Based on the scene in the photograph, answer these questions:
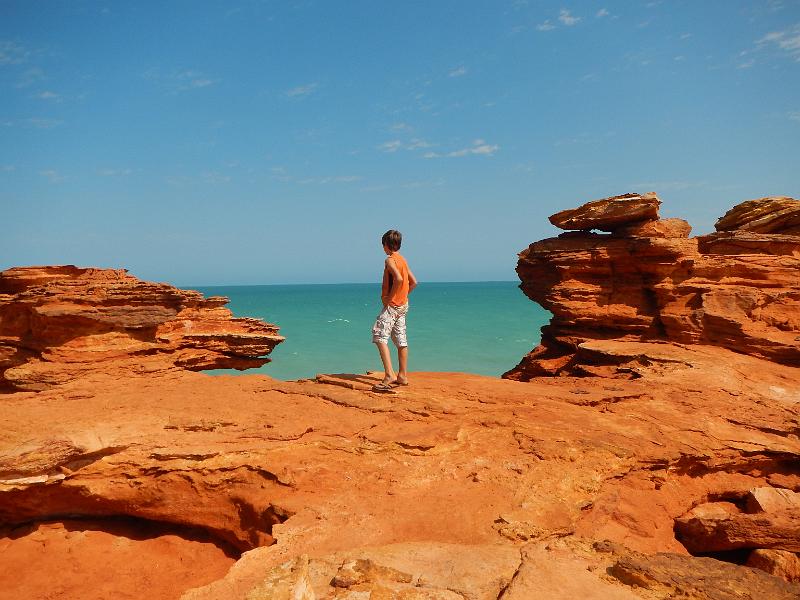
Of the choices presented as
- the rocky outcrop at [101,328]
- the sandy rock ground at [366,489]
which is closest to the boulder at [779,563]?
the sandy rock ground at [366,489]

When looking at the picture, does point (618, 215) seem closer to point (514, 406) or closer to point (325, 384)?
point (514, 406)

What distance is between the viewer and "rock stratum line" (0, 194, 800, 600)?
147 inches

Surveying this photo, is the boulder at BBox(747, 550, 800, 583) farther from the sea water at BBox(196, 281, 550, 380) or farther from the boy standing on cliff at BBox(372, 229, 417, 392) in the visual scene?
the sea water at BBox(196, 281, 550, 380)

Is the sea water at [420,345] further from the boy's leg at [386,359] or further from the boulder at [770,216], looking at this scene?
the boulder at [770,216]

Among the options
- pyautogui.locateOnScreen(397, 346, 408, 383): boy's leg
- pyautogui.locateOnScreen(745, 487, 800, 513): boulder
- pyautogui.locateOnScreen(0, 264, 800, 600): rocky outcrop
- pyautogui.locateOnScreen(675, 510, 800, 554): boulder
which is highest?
pyautogui.locateOnScreen(397, 346, 408, 383): boy's leg

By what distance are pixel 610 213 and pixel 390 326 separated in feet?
24.8

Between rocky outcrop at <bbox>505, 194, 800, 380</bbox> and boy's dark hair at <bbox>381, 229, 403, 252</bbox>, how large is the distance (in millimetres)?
5559

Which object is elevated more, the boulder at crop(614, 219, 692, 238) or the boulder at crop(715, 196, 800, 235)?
the boulder at crop(715, 196, 800, 235)

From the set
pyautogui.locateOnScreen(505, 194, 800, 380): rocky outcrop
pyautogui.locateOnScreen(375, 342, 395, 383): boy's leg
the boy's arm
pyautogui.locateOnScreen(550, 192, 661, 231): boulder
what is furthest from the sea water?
the boy's arm

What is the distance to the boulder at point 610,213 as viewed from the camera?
465 inches

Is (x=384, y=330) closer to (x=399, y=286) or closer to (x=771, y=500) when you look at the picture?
(x=399, y=286)

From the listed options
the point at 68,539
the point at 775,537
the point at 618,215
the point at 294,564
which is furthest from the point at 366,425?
the point at 618,215

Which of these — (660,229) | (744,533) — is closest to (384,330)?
(744,533)

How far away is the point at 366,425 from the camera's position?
6027 millimetres
